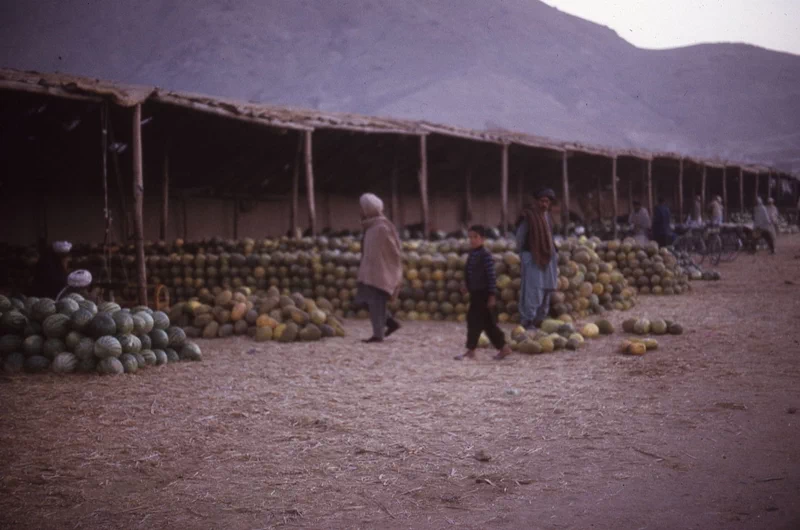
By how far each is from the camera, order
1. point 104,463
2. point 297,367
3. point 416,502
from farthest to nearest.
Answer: point 297,367 < point 104,463 < point 416,502

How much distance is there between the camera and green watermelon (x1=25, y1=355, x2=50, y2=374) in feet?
20.2

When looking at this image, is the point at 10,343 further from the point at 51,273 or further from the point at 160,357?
the point at 51,273

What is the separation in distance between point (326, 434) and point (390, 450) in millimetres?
543

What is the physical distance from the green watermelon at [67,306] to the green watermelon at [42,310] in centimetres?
6

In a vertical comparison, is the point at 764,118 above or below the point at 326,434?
above

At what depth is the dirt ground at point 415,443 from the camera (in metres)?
3.23

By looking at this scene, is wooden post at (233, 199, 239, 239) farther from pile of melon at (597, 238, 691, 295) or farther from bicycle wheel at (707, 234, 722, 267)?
bicycle wheel at (707, 234, 722, 267)

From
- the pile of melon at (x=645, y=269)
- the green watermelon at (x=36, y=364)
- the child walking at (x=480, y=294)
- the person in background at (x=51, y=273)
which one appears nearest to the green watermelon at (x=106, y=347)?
the green watermelon at (x=36, y=364)

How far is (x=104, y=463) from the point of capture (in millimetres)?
3953

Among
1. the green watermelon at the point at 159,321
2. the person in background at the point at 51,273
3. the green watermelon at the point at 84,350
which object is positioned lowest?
the green watermelon at the point at 84,350

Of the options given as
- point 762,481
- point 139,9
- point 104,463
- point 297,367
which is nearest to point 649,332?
point 297,367

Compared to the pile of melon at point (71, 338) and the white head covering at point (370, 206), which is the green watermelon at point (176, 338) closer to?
the pile of melon at point (71, 338)

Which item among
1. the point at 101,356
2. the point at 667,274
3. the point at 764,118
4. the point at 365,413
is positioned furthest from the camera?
the point at 764,118

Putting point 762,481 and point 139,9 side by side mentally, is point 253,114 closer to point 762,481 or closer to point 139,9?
point 139,9
